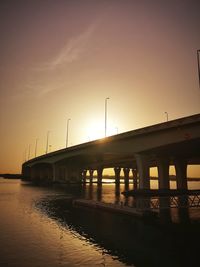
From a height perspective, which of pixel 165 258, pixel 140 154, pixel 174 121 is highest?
pixel 174 121

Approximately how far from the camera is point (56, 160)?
381ft

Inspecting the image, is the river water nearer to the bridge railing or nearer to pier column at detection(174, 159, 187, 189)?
the bridge railing

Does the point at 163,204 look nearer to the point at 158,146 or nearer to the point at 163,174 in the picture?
the point at 158,146

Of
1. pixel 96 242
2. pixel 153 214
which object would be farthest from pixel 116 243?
pixel 153 214

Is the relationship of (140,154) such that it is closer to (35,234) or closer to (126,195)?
(126,195)

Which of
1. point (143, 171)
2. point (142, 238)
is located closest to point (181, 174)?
point (143, 171)

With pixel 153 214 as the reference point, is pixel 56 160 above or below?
above

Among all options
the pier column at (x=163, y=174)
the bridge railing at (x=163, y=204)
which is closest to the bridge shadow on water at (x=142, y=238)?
the bridge railing at (x=163, y=204)

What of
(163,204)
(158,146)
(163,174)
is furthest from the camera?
(163,174)

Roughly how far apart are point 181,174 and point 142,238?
60.1 metres

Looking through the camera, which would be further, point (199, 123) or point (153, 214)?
point (199, 123)

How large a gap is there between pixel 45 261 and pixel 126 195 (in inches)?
2058

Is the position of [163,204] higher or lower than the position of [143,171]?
lower

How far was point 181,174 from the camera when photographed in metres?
78.2
